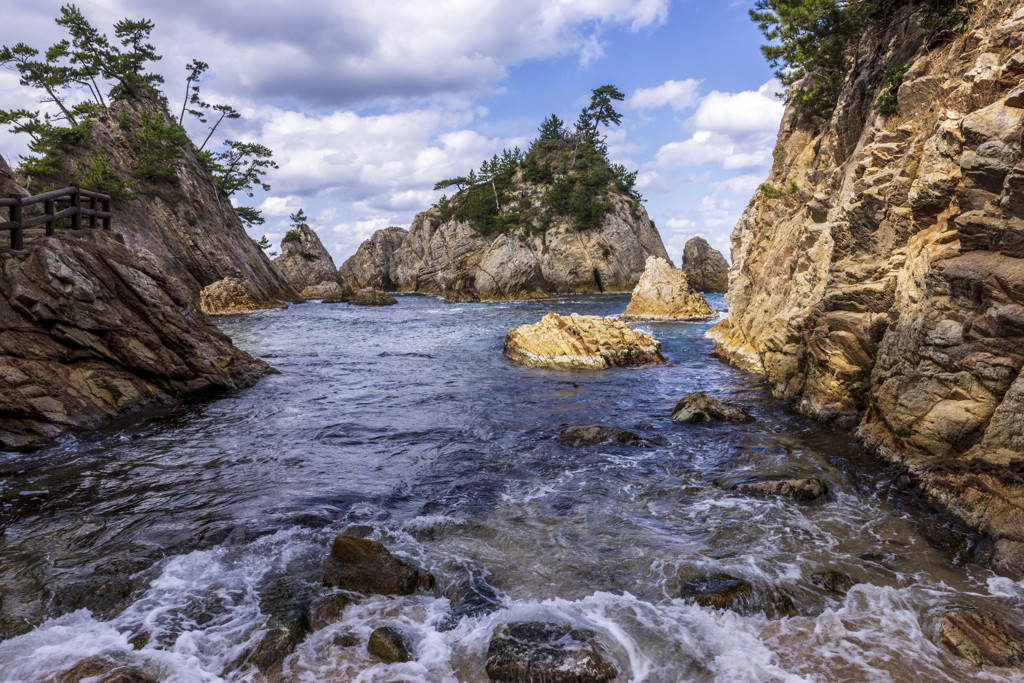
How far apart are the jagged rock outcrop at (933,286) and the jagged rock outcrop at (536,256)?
1604 inches

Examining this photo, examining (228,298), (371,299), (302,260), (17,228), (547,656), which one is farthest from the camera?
(302,260)

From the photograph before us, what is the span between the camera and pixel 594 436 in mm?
9195

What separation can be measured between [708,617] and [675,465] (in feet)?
11.6

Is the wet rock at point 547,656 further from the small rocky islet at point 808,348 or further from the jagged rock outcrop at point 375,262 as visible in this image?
the jagged rock outcrop at point 375,262

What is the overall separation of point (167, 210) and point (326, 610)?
42656 millimetres

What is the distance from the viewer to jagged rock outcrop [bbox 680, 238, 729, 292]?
58188 millimetres

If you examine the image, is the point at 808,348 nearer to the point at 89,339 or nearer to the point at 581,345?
the point at 581,345

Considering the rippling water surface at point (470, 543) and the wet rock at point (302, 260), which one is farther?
the wet rock at point (302, 260)

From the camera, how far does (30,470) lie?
7.59 metres

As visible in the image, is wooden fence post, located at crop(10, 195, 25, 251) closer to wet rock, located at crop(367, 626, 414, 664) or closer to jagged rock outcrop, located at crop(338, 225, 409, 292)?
wet rock, located at crop(367, 626, 414, 664)

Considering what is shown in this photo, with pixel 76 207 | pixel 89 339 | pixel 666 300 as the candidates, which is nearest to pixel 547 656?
pixel 89 339

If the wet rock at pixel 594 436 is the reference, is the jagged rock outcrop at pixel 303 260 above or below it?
above

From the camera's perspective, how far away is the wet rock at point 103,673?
3846 mm

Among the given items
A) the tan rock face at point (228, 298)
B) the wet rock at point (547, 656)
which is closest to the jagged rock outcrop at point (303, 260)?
the tan rock face at point (228, 298)
